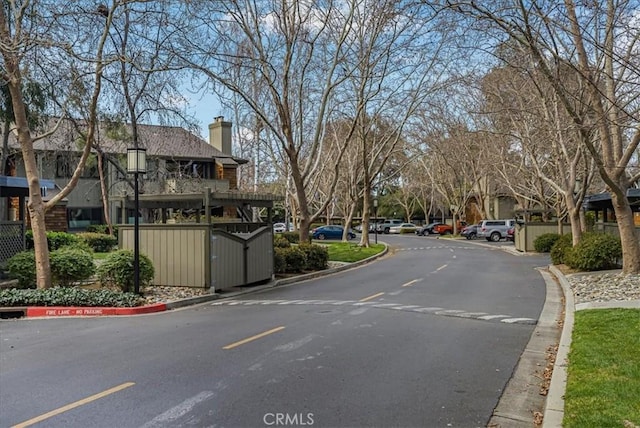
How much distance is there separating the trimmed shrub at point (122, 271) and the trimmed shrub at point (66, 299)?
3.89 feet

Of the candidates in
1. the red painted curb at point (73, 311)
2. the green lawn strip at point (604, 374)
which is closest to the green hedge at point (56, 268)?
the red painted curb at point (73, 311)

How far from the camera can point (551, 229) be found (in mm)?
33438

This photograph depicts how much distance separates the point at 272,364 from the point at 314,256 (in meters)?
14.8

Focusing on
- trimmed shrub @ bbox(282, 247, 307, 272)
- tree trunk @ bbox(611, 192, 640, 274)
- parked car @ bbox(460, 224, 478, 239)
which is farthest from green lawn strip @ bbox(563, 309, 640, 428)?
parked car @ bbox(460, 224, 478, 239)

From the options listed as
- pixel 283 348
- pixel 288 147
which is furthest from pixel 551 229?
pixel 283 348

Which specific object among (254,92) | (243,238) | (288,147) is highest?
(254,92)

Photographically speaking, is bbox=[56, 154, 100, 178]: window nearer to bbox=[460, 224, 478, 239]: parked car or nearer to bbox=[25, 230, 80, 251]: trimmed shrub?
bbox=[25, 230, 80, 251]: trimmed shrub

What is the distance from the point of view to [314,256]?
22.0m

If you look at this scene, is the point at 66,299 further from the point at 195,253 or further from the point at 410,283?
the point at 410,283

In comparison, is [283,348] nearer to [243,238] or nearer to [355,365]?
[355,365]

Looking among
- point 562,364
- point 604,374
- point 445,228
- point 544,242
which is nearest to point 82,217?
point 544,242

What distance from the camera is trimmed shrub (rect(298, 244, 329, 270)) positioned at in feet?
70.9

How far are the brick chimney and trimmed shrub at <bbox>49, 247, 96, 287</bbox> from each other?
2926cm

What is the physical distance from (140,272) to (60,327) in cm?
353
